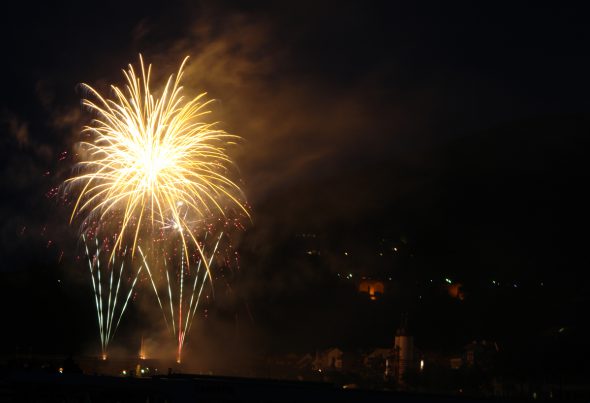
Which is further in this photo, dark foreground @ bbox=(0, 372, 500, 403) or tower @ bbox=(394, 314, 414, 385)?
tower @ bbox=(394, 314, 414, 385)

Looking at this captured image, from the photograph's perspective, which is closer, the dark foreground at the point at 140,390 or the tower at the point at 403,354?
the dark foreground at the point at 140,390

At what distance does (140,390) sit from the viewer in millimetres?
27141

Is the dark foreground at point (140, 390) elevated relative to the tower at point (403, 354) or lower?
lower

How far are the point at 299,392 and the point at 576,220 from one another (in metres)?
96.5

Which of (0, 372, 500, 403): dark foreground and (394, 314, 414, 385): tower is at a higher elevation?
(394, 314, 414, 385): tower

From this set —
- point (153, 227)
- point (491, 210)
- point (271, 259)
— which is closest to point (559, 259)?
point (491, 210)

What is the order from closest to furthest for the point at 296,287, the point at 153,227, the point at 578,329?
the point at 153,227 < the point at 578,329 < the point at 296,287

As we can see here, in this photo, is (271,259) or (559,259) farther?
(271,259)

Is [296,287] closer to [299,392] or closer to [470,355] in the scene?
[470,355]

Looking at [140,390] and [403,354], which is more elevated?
[403,354]

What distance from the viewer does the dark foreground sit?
2667 centimetres

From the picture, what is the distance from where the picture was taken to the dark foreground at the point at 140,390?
1050 inches

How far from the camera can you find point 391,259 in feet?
414

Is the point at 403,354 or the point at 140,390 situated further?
the point at 403,354
